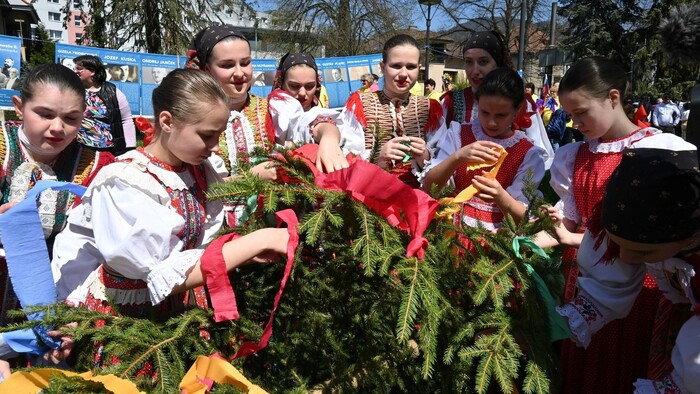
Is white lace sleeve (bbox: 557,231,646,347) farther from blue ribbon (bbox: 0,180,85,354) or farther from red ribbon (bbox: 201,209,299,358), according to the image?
blue ribbon (bbox: 0,180,85,354)

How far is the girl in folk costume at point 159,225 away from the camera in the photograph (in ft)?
5.54

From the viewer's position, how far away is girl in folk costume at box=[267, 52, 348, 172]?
2.04 m

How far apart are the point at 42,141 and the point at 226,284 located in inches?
46.7

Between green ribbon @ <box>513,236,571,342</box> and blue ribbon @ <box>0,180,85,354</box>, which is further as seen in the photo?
blue ribbon @ <box>0,180,85,354</box>

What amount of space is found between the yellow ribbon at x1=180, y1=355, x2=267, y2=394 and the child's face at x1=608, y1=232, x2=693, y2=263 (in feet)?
3.53

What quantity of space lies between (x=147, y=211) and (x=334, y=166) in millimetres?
613

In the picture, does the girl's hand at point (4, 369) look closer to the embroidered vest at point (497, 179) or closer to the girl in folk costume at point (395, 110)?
the girl in folk costume at point (395, 110)

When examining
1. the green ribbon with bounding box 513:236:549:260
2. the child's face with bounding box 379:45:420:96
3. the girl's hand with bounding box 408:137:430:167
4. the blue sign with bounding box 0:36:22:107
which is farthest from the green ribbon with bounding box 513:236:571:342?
the blue sign with bounding box 0:36:22:107

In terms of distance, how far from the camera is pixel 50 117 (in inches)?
89.8

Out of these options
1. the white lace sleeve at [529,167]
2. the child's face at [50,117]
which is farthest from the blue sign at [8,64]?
the white lace sleeve at [529,167]

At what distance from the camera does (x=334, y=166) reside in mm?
1936

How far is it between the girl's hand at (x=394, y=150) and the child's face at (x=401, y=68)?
746 mm

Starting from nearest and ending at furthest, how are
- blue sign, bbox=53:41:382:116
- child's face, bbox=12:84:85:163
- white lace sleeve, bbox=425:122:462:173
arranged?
child's face, bbox=12:84:85:163 → white lace sleeve, bbox=425:122:462:173 → blue sign, bbox=53:41:382:116

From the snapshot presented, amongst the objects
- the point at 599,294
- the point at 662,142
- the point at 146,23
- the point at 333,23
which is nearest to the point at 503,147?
the point at 662,142
